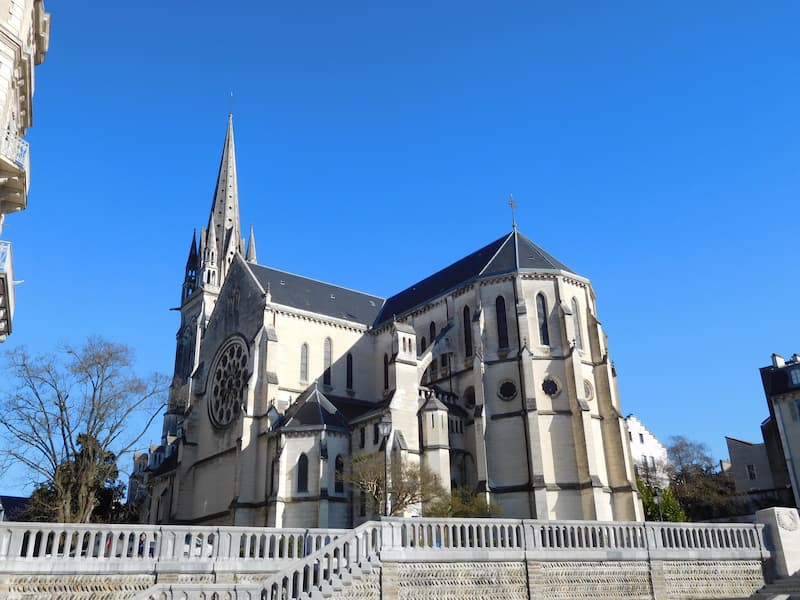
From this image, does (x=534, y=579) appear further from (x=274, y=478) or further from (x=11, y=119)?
(x=274, y=478)

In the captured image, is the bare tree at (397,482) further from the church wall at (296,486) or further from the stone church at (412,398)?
the church wall at (296,486)

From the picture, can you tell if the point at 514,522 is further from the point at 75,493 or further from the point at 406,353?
the point at 75,493

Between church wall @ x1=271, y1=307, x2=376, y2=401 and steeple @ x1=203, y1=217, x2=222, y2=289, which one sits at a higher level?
steeple @ x1=203, y1=217, x2=222, y2=289

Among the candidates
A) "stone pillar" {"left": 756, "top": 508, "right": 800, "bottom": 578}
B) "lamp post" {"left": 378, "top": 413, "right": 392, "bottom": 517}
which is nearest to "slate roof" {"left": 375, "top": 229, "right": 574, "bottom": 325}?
"lamp post" {"left": 378, "top": 413, "right": 392, "bottom": 517}

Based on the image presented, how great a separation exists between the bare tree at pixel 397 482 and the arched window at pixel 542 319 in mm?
10306

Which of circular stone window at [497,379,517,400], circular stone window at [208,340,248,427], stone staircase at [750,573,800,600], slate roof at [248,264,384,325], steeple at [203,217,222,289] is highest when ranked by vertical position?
steeple at [203,217,222,289]

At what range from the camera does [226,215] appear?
75938 mm

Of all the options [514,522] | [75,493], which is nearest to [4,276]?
[514,522]

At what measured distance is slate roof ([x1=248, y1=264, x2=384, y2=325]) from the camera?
43031 millimetres

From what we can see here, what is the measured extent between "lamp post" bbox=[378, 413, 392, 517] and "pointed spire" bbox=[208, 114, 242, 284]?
44.6 m

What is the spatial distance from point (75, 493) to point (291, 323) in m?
15.3

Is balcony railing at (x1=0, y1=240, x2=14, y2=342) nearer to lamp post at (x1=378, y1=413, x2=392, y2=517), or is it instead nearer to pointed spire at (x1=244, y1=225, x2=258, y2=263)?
lamp post at (x1=378, y1=413, x2=392, y2=517)

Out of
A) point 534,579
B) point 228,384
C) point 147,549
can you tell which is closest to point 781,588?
point 534,579

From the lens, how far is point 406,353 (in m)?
34.6
